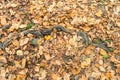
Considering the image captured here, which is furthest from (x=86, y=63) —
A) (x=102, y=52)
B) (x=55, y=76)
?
(x=55, y=76)

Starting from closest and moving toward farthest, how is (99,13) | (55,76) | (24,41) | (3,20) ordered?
(55,76) < (24,41) < (3,20) < (99,13)

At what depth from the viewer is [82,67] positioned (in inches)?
164

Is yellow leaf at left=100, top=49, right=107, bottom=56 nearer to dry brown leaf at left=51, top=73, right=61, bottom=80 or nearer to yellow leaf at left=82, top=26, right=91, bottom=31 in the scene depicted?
yellow leaf at left=82, top=26, right=91, bottom=31

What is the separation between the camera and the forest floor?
4098 millimetres

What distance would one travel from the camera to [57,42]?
441cm

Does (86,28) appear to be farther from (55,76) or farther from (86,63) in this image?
(55,76)

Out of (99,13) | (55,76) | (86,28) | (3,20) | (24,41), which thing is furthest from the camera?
(99,13)

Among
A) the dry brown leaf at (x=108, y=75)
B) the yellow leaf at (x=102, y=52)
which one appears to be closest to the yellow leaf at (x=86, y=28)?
the yellow leaf at (x=102, y=52)

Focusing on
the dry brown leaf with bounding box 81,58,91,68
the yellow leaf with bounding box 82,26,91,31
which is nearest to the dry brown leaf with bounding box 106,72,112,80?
the dry brown leaf with bounding box 81,58,91,68

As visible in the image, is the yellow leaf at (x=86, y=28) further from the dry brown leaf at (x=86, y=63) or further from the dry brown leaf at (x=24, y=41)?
the dry brown leaf at (x=24, y=41)

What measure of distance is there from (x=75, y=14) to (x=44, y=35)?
0.95 m

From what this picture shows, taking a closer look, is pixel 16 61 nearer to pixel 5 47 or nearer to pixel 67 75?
pixel 5 47

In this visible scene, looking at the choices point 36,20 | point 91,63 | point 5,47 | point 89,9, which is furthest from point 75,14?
point 5,47

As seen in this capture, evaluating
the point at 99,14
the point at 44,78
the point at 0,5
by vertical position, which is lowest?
the point at 44,78
